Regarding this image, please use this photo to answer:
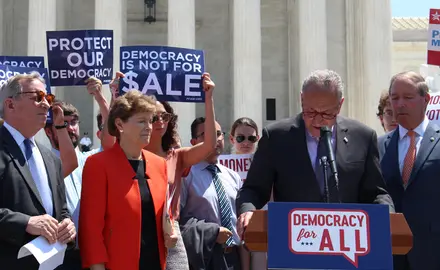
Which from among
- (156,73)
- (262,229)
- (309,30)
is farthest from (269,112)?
(262,229)

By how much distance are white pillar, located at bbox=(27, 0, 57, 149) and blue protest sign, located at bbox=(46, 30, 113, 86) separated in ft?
89.9

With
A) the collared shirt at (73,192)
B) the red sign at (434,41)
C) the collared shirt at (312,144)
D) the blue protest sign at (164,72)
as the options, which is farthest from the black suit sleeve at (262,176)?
the red sign at (434,41)

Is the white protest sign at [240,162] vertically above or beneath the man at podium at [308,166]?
beneath

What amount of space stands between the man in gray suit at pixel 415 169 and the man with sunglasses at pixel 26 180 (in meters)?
4.41

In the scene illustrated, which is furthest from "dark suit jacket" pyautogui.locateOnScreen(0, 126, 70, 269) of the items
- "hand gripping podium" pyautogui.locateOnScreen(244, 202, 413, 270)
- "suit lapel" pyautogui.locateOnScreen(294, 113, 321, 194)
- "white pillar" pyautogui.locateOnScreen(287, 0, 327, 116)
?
"white pillar" pyautogui.locateOnScreen(287, 0, 327, 116)

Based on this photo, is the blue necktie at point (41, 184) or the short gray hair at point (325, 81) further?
the blue necktie at point (41, 184)

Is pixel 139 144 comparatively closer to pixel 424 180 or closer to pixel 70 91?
pixel 424 180

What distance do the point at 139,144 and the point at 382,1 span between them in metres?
39.2

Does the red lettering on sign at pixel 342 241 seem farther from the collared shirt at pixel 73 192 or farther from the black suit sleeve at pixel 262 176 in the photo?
the collared shirt at pixel 73 192

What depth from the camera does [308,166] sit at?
678cm

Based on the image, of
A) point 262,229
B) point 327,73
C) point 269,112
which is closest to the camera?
point 262,229

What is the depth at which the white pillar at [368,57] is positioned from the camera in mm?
41688

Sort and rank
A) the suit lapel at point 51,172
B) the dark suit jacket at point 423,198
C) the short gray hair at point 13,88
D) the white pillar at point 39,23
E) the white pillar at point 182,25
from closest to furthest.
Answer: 1. the suit lapel at point 51,172
2. the short gray hair at point 13,88
3. the dark suit jacket at point 423,198
4. the white pillar at point 39,23
5. the white pillar at point 182,25

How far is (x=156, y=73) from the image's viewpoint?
12.4m
